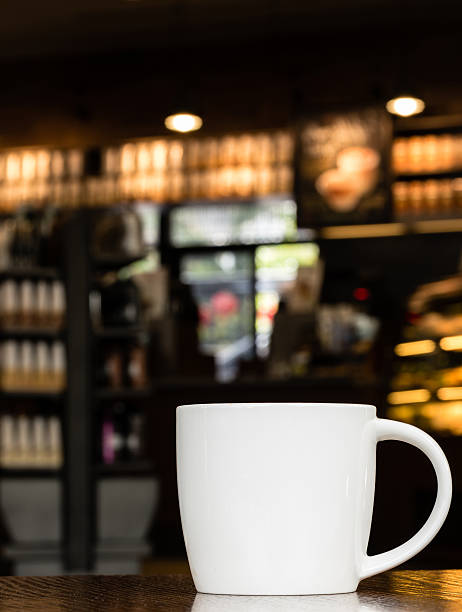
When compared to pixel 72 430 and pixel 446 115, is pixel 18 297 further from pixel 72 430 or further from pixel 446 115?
pixel 446 115

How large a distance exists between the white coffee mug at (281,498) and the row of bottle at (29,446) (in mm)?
4754

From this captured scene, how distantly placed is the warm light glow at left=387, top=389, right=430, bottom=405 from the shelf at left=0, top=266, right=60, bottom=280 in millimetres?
1907

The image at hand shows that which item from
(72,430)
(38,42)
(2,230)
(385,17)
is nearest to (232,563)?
(72,430)

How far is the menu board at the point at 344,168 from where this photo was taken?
6.21m

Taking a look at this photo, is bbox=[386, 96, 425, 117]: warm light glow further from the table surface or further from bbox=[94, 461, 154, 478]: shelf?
the table surface

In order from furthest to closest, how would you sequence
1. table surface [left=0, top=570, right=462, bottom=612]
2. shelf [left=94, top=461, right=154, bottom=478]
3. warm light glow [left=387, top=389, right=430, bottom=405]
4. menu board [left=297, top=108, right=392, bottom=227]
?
1. menu board [left=297, top=108, right=392, bottom=227]
2. shelf [left=94, top=461, right=154, bottom=478]
3. warm light glow [left=387, top=389, right=430, bottom=405]
4. table surface [left=0, top=570, right=462, bottom=612]

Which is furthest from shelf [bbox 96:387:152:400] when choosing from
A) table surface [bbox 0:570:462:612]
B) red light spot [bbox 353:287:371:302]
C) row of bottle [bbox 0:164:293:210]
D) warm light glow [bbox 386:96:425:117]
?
table surface [bbox 0:570:462:612]

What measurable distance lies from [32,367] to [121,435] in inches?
24.3

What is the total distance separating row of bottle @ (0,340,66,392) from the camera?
206 inches

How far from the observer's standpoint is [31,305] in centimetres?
529

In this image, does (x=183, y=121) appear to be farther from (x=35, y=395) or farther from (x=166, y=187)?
(x=35, y=395)

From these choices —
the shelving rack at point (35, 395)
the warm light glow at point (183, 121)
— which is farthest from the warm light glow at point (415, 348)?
the warm light glow at point (183, 121)

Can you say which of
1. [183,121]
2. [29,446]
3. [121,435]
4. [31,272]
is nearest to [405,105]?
[183,121]

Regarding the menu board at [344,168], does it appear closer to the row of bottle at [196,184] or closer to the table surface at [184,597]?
the row of bottle at [196,184]
